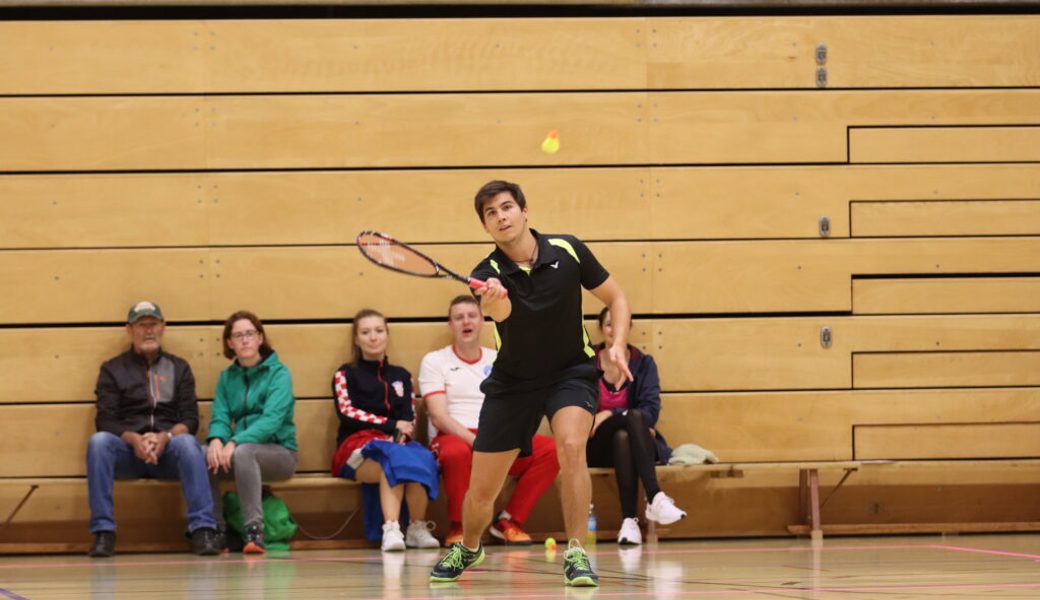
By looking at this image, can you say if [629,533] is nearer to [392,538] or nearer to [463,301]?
[392,538]

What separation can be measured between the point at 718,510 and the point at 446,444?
2.03 m

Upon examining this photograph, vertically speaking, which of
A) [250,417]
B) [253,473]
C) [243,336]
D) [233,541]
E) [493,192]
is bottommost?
[233,541]

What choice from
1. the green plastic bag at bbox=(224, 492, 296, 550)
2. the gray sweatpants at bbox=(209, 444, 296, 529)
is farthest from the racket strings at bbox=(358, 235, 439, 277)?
the green plastic bag at bbox=(224, 492, 296, 550)

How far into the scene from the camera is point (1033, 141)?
372 inches

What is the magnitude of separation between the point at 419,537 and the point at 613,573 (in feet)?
8.00

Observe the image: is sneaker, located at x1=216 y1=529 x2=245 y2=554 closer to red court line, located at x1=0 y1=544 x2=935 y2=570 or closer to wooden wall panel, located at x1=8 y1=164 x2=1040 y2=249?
red court line, located at x1=0 y1=544 x2=935 y2=570

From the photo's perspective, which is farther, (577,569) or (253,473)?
(253,473)

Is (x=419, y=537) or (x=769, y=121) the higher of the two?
(x=769, y=121)

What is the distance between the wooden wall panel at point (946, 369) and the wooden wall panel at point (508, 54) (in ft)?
6.35

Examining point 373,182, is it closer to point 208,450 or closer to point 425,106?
point 425,106

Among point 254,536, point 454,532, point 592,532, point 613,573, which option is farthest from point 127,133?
point 613,573

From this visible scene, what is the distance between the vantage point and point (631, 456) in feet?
28.2

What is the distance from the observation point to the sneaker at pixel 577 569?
218 inches

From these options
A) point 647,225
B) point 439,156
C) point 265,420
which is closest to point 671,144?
point 647,225
